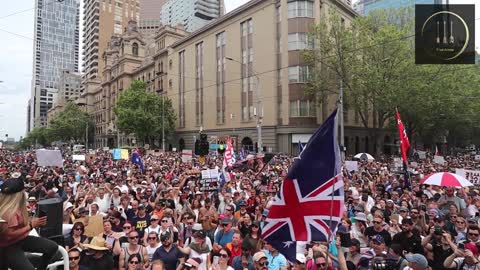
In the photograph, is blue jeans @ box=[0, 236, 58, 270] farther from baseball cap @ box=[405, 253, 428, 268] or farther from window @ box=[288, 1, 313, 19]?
window @ box=[288, 1, 313, 19]

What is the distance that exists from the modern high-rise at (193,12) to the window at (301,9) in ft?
368

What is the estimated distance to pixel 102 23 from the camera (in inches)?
4847

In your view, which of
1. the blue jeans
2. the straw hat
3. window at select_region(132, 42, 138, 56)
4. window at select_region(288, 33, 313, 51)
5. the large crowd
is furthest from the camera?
window at select_region(132, 42, 138, 56)

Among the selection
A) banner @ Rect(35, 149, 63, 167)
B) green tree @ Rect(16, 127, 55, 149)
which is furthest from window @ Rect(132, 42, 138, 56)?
banner @ Rect(35, 149, 63, 167)

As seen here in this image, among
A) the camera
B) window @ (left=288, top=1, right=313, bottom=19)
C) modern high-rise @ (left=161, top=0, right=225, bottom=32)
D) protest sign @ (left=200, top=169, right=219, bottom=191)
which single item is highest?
modern high-rise @ (left=161, top=0, right=225, bottom=32)

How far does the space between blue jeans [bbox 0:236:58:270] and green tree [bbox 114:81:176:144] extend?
53393 mm

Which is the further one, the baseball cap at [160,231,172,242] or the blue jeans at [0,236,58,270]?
the baseball cap at [160,231,172,242]

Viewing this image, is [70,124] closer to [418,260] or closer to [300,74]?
[300,74]

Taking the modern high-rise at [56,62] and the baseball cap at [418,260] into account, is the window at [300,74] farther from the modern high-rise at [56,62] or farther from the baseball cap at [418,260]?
the modern high-rise at [56,62]

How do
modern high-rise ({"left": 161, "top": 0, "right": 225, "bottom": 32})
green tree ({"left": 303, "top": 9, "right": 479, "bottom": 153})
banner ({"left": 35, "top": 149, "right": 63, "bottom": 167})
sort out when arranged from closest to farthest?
1. banner ({"left": 35, "top": 149, "right": 63, "bottom": 167})
2. green tree ({"left": 303, "top": 9, "right": 479, "bottom": 153})
3. modern high-rise ({"left": 161, "top": 0, "right": 225, "bottom": 32})

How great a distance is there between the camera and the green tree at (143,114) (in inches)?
2226

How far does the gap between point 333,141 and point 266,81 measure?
3762 centimetres

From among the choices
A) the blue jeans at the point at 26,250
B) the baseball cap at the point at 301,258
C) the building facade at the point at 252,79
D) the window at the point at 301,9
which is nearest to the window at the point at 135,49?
the building facade at the point at 252,79

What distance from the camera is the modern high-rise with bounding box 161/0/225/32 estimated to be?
14975 cm
